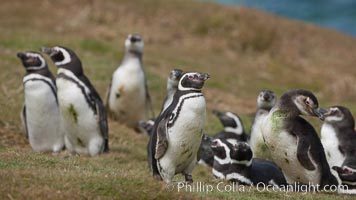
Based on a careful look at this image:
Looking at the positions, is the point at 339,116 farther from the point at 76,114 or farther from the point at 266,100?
the point at 76,114

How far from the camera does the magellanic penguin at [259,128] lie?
1183 cm

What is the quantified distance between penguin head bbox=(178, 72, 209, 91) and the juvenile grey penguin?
112 inches

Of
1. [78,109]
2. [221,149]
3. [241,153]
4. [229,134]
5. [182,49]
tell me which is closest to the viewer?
[241,153]

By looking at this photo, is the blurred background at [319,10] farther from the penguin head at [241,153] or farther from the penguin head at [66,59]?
the penguin head at [241,153]

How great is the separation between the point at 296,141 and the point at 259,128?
248cm

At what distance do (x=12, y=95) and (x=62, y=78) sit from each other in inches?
117

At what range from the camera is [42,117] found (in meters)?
12.0

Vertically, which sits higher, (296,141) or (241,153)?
(296,141)

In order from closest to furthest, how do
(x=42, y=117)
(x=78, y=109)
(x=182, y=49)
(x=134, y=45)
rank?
(x=78, y=109)
(x=42, y=117)
(x=134, y=45)
(x=182, y=49)

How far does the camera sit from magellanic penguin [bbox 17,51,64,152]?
11.8 m

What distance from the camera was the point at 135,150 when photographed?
12656 millimetres

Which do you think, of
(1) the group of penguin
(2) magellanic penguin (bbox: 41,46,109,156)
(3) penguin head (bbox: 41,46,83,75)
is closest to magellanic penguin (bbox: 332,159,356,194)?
(1) the group of penguin

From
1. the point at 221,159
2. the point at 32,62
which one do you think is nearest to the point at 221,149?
the point at 221,159

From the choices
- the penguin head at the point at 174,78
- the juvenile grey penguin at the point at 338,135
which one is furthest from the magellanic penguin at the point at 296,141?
the penguin head at the point at 174,78
